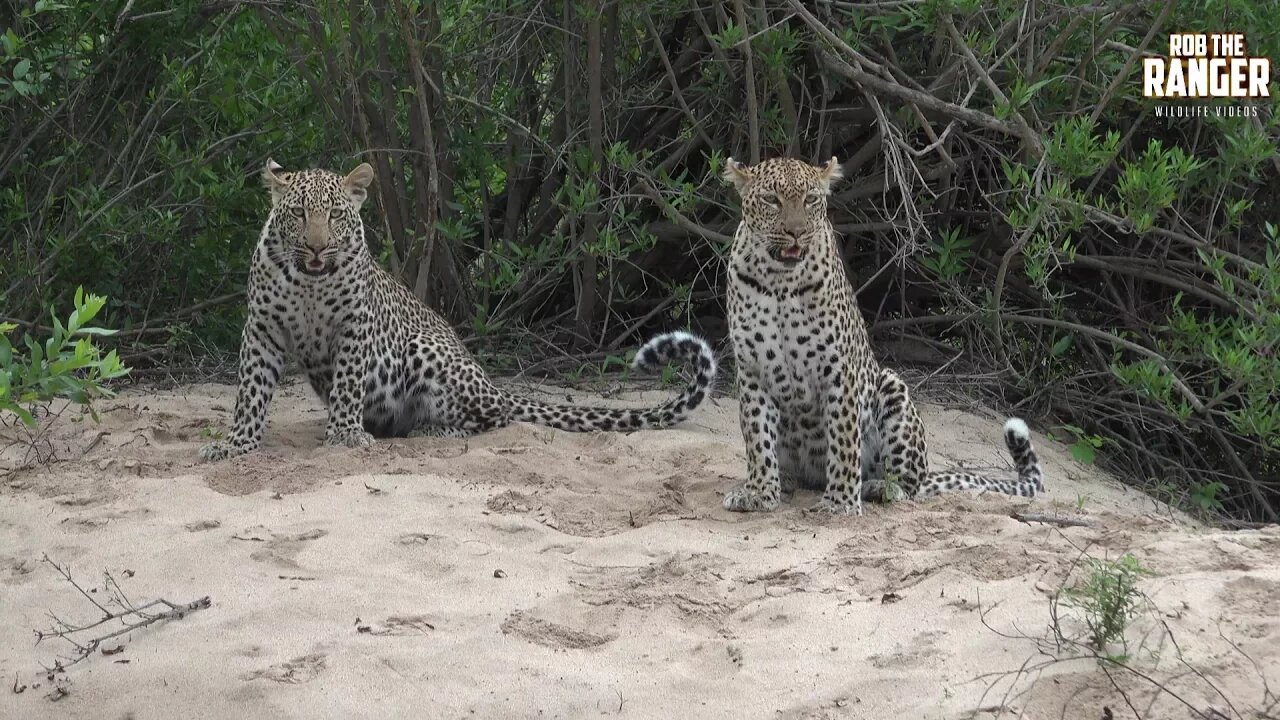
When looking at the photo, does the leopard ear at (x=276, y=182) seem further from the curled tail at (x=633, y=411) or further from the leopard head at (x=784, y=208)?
the leopard head at (x=784, y=208)

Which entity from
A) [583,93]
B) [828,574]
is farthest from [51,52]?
[828,574]

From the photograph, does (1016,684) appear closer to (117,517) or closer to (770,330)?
(770,330)

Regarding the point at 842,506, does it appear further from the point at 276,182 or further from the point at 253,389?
the point at 276,182

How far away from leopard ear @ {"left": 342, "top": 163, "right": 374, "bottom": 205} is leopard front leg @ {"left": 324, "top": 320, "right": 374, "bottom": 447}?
677mm

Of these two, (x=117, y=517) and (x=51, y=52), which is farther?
(x=51, y=52)

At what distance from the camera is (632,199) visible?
32.6ft

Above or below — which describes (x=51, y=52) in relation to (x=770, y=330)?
above

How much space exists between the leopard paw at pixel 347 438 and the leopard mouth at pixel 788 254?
8.03 feet

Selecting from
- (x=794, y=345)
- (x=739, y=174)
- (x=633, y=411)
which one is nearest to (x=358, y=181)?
(x=633, y=411)

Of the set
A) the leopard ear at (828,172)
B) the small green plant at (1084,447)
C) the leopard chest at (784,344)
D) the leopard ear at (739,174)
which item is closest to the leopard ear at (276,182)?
the leopard ear at (739,174)

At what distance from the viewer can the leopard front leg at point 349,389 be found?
307 inches

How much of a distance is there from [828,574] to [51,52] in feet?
20.1

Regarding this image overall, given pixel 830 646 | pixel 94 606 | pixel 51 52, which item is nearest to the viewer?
pixel 830 646

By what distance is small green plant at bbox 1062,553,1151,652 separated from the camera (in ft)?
14.8
